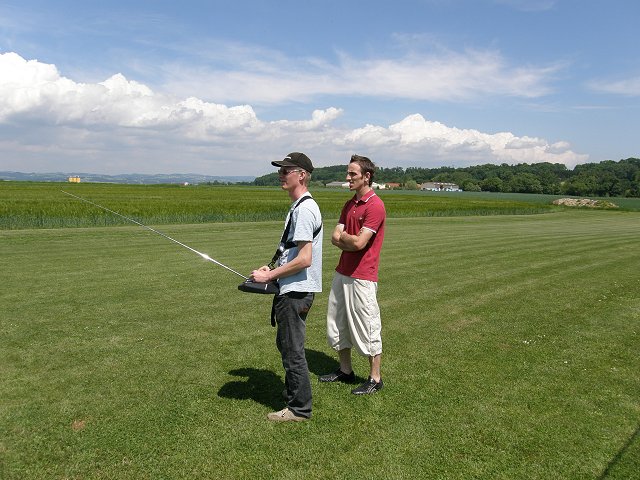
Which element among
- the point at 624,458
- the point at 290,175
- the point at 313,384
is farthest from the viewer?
the point at 313,384

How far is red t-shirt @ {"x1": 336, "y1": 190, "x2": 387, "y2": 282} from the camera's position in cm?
484

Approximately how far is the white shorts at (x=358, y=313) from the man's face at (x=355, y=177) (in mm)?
991

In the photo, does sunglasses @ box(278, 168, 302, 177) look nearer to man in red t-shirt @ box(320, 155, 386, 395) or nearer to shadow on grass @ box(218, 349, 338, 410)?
man in red t-shirt @ box(320, 155, 386, 395)

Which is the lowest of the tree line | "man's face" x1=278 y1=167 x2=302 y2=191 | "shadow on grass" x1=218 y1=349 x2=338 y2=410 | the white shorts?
"shadow on grass" x1=218 y1=349 x2=338 y2=410

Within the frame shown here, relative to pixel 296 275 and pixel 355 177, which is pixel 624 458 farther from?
pixel 355 177

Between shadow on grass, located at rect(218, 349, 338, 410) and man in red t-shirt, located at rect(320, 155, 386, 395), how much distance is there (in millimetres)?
865

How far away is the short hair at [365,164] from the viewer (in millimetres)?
4898

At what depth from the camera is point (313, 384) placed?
543 cm

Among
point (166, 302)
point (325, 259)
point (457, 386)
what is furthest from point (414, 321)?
point (325, 259)

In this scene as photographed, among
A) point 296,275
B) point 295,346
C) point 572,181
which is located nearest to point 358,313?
point 295,346

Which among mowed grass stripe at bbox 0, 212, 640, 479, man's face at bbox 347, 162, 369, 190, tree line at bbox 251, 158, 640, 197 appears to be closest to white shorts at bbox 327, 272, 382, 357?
mowed grass stripe at bbox 0, 212, 640, 479

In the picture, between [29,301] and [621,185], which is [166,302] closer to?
[29,301]

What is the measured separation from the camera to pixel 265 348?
21.3ft

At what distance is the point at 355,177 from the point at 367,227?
53 centimetres
